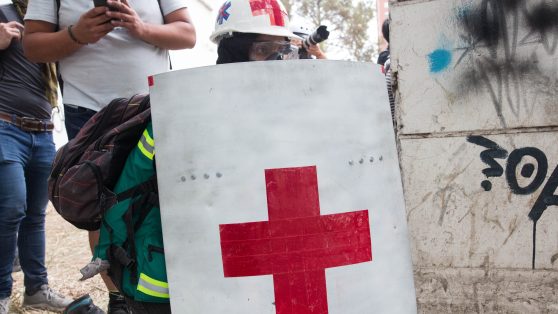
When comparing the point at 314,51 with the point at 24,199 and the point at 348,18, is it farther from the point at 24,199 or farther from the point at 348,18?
the point at 348,18

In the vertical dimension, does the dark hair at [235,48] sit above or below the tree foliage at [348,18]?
below

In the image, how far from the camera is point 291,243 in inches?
47.1

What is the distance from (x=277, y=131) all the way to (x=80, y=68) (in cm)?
122

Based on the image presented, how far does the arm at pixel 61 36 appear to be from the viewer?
6.39 ft

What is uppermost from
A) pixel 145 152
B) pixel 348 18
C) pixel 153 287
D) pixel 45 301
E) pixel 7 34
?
pixel 348 18

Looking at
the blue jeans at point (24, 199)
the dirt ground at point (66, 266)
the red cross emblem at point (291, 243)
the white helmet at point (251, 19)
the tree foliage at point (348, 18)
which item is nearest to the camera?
the red cross emblem at point (291, 243)

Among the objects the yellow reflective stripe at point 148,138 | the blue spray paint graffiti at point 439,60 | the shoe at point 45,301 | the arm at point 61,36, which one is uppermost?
the arm at point 61,36

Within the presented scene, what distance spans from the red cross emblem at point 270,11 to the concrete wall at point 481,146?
1.41 feet

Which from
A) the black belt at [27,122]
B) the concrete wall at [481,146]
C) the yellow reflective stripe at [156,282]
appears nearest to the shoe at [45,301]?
the black belt at [27,122]

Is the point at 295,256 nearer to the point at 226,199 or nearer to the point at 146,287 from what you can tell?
the point at 226,199

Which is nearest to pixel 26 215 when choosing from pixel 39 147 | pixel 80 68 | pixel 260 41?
pixel 39 147

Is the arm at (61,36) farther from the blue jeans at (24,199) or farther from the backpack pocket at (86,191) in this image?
the backpack pocket at (86,191)

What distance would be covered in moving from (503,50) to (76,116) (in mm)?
1582

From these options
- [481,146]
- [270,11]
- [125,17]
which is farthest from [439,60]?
[125,17]
